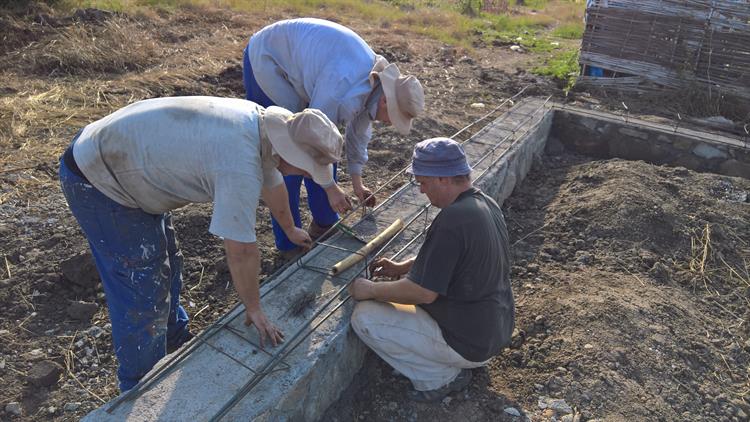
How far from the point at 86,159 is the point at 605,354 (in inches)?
114

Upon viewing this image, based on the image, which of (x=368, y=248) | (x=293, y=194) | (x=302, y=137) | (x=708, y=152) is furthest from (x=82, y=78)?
(x=708, y=152)

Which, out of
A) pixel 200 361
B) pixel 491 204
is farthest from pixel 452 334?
pixel 200 361

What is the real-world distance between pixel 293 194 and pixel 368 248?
28.6 inches

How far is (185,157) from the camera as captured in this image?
2.23m

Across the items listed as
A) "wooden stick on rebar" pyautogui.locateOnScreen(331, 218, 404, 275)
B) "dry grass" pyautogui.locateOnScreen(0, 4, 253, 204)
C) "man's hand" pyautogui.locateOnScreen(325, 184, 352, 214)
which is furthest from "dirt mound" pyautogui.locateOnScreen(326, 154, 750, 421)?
"dry grass" pyautogui.locateOnScreen(0, 4, 253, 204)

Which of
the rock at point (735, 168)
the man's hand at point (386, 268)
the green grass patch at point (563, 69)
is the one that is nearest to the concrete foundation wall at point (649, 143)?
the rock at point (735, 168)

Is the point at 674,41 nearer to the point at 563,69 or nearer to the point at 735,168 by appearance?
the point at 563,69

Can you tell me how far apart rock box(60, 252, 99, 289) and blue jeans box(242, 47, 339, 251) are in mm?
1254

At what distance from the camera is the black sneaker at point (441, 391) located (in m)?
2.89

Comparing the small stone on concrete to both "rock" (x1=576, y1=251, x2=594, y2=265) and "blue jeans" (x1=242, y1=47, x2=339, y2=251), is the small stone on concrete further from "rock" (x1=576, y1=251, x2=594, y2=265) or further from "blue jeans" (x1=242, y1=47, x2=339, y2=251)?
"blue jeans" (x1=242, y1=47, x2=339, y2=251)

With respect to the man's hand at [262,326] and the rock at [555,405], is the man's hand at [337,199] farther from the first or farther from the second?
the rock at [555,405]

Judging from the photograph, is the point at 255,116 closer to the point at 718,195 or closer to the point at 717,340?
the point at 717,340

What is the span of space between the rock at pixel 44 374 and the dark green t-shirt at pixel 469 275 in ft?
6.81

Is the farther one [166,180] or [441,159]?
[441,159]
